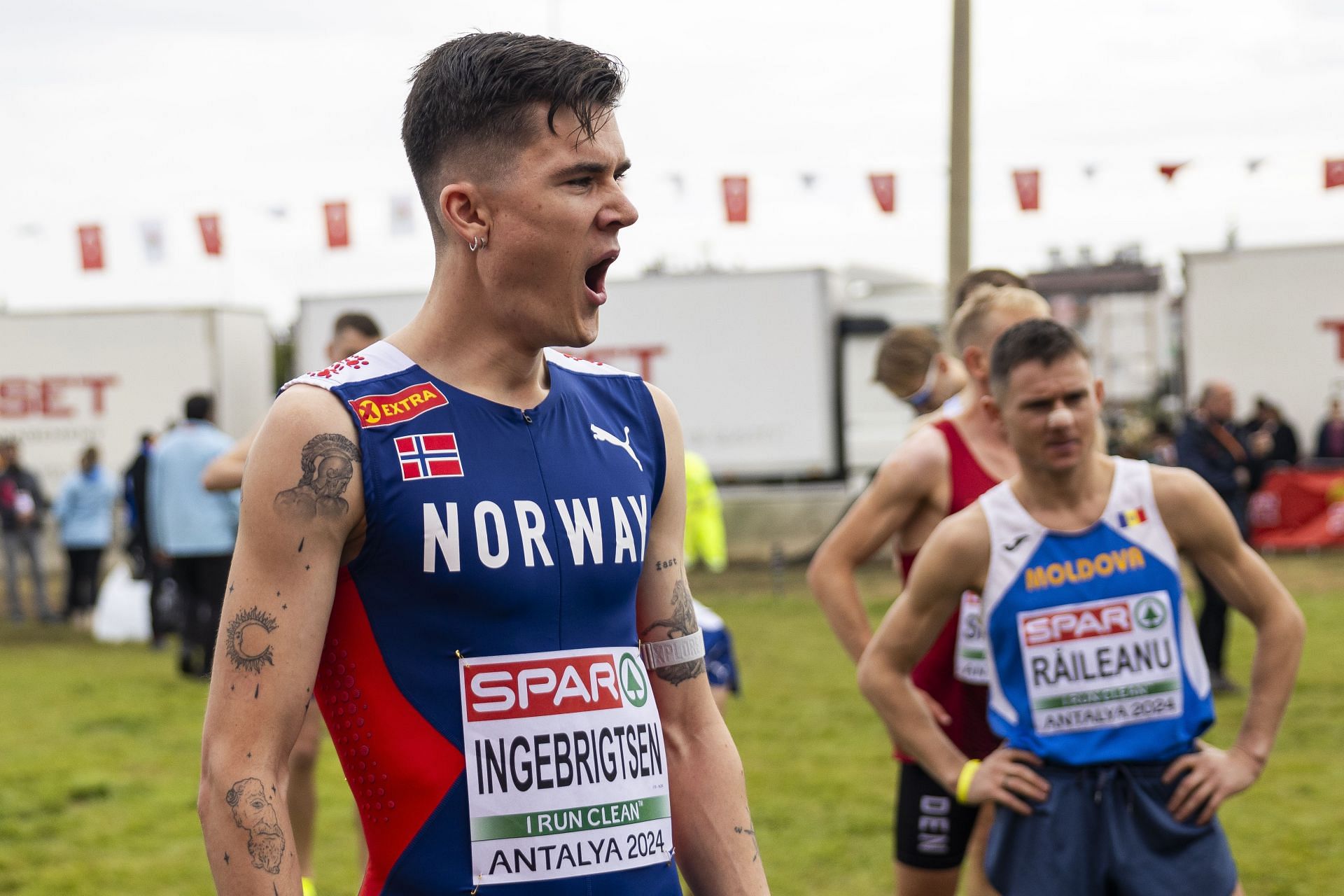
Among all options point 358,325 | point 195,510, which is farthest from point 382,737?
point 195,510

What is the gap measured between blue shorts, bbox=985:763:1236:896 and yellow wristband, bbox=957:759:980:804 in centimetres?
17

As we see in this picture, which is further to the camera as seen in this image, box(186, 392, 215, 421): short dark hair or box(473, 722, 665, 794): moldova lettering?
box(186, 392, 215, 421): short dark hair

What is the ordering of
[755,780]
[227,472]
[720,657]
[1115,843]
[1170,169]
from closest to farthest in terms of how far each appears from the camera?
[1115,843], [720,657], [227,472], [755,780], [1170,169]

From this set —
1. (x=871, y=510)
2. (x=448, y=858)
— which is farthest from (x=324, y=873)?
(x=448, y=858)

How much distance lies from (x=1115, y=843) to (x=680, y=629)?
1.55 meters

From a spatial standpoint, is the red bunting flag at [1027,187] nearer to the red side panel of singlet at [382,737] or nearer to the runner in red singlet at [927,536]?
the runner in red singlet at [927,536]

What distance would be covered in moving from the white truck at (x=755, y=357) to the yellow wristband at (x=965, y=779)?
15.8m

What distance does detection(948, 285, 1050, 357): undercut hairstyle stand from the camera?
4395 millimetres

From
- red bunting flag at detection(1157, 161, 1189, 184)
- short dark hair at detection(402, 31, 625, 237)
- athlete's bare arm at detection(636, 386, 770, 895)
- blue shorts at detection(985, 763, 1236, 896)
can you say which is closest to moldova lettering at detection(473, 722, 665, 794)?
athlete's bare arm at detection(636, 386, 770, 895)

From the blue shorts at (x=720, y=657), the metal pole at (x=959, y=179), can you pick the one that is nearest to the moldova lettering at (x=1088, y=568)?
the blue shorts at (x=720, y=657)

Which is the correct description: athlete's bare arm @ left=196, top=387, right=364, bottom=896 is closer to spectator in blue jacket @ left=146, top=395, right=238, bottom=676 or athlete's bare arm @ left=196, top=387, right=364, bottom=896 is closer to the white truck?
spectator in blue jacket @ left=146, top=395, right=238, bottom=676

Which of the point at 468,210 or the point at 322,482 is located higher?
the point at 468,210

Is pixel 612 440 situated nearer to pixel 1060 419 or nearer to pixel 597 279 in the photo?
pixel 597 279

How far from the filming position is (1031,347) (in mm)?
3633
